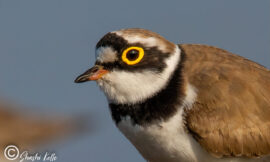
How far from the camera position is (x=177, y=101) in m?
6.70

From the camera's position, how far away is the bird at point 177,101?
262 inches

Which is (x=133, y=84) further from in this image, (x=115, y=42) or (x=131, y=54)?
(x=115, y=42)

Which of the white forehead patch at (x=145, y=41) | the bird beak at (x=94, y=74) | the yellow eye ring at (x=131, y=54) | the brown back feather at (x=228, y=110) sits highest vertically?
the white forehead patch at (x=145, y=41)

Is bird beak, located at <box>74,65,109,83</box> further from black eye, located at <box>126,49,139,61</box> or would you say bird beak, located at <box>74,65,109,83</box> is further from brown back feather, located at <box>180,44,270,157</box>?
brown back feather, located at <box>180,44,270,157</box>

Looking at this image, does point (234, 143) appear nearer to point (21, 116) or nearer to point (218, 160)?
point (218, 160)

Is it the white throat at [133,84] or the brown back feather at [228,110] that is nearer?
the white throat at [133,84]

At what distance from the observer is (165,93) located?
676 cm

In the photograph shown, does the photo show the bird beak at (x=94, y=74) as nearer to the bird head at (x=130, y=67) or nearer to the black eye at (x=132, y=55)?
the bird head at (x=130, y=67)

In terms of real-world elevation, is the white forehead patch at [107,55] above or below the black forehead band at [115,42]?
below

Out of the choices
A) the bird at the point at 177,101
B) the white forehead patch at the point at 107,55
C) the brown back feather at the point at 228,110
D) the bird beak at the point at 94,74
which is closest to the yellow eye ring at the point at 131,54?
the bird at the point at 177,101

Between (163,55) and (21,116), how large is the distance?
17.1m

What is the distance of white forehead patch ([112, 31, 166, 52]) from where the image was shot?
6.76 meters

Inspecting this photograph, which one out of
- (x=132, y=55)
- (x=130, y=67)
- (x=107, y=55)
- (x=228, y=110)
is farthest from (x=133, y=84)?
(x=228, y=110)

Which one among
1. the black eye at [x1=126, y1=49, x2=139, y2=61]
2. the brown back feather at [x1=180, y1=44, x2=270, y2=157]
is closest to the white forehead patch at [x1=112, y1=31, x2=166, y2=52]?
the black eye at [x1=126, y1=49, x2=139, y2=61]
